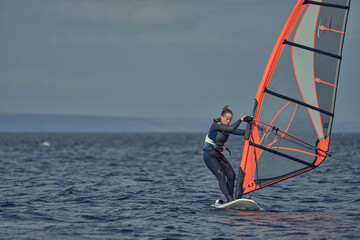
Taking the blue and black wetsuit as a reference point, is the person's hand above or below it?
above

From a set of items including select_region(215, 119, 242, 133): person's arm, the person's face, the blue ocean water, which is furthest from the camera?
the person's face

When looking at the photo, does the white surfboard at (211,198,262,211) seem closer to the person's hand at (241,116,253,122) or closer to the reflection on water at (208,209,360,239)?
the reflection on water at (208,209,360,239)

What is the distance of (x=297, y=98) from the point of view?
1123 centimetres

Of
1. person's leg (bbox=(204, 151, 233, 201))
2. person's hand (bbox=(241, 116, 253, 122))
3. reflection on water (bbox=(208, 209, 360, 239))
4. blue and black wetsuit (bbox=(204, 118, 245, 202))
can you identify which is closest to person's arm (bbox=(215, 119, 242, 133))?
person's hand (bbox=(241, 116, 253, 122))

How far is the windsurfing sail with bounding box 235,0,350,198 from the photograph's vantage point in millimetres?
10961

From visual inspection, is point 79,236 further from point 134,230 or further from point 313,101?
point 313,101

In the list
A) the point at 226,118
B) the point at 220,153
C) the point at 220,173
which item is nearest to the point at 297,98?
the point at 226,118

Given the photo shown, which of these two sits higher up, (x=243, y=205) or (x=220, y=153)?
(x=220, y=153)

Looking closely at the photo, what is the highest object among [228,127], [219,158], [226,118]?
[226,118]

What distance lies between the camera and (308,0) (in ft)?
35.9

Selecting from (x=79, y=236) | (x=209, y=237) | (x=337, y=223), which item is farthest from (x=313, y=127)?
(x=79, y=236)

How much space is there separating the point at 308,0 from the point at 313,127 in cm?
257

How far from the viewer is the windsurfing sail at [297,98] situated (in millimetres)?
10961

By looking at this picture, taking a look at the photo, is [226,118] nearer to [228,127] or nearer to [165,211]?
[228,127]
